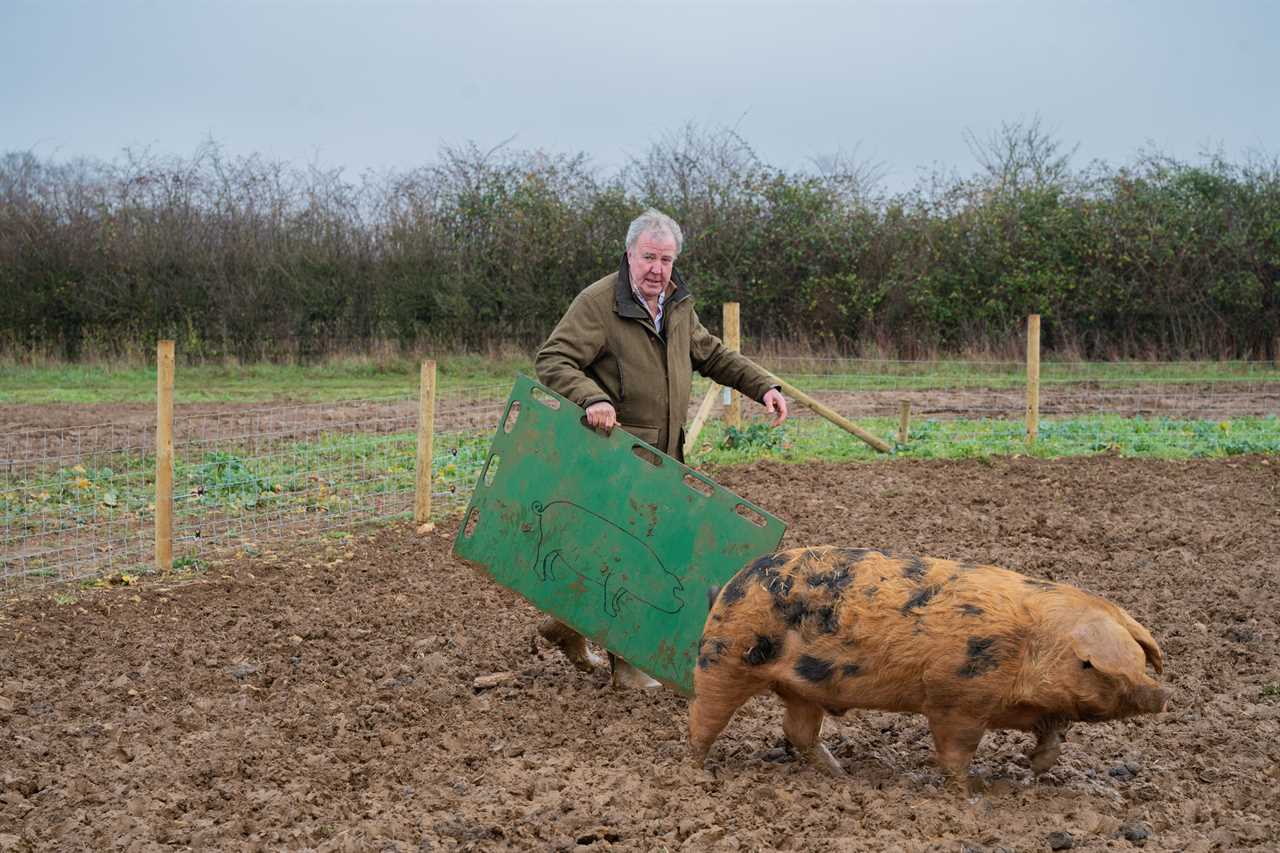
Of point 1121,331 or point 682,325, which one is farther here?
point 1121,331

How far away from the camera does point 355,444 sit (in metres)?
10.7

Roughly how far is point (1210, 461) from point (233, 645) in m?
9.35

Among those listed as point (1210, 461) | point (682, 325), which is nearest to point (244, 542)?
point (682, 325)

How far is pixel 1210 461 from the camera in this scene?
1189 centimetres

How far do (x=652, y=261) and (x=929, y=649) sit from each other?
7.01 ft

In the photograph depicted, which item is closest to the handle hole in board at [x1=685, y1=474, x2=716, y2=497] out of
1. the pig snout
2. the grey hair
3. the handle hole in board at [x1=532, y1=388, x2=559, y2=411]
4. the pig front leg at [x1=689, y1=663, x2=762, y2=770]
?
the handle hole in board at [x1=532, y1=388, x2=559, y2=411]

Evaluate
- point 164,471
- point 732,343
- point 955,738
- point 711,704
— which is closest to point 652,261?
point 711,704

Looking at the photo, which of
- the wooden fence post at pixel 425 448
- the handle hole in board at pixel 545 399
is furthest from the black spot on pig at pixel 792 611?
the wooden fence post at pixel 425 448

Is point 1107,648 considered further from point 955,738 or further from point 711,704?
point 711,704

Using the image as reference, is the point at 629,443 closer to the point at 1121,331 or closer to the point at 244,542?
the point at 244,542

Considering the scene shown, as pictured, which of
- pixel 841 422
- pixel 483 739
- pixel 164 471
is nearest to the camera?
pixel 483 739

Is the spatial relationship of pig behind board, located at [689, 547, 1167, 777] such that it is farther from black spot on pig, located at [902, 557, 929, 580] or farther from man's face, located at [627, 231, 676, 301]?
man's face, located at [627, 231, 676, 301]

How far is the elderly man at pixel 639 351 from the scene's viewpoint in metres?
5.35

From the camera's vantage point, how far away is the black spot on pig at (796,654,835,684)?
421cm
